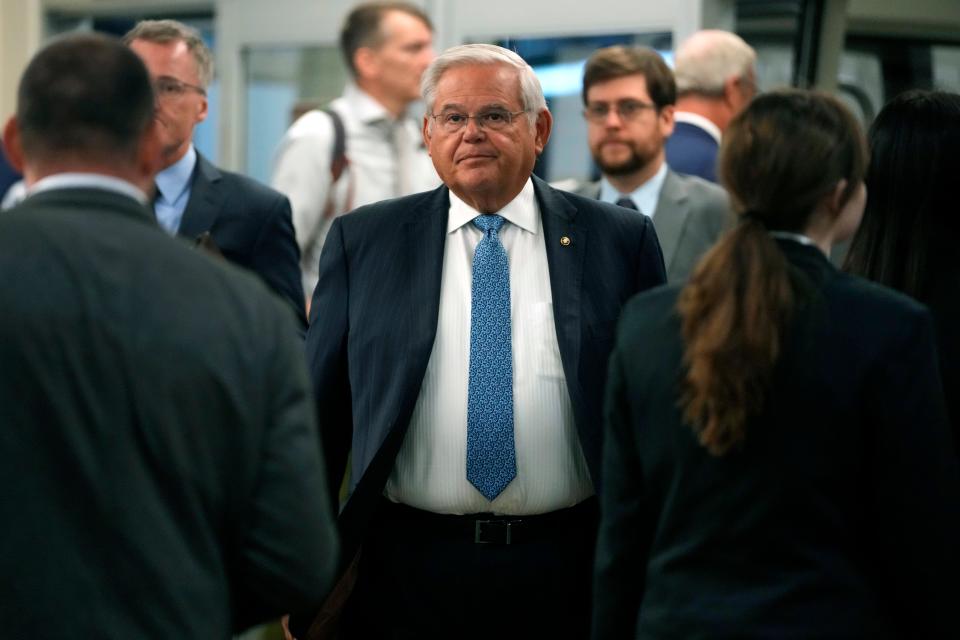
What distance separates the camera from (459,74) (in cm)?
341

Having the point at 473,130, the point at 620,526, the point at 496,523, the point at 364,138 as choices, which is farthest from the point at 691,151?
the point at 620,526

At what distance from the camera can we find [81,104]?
7.23ft

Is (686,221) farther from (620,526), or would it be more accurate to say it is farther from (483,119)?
(620,526)

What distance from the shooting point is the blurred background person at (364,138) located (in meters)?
5.14

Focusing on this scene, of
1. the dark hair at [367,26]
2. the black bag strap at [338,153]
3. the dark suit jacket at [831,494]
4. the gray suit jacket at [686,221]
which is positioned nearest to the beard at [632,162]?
the gray suit jacket at [686,221]

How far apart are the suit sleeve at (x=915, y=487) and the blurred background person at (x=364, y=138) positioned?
3.00 meters

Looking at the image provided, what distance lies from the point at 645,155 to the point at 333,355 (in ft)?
5.78

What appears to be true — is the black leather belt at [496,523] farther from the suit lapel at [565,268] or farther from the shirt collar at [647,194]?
the shirt collar at [647,194]

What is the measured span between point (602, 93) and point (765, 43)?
2.15 meters

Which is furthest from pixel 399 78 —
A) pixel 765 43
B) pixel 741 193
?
pixel 741 193

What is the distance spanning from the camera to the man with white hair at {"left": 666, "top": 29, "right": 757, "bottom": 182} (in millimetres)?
5293

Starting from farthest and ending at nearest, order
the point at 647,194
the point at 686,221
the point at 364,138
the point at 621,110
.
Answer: the point at 364,138 < the point at 621,110 < the point at 647,194 < the point at 686,221

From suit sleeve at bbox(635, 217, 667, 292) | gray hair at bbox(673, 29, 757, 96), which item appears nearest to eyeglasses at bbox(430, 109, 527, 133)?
suit sleeve at bbox(635, 217, 667, 292)

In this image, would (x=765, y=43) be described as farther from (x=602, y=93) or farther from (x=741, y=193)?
(x=741, y=193)
